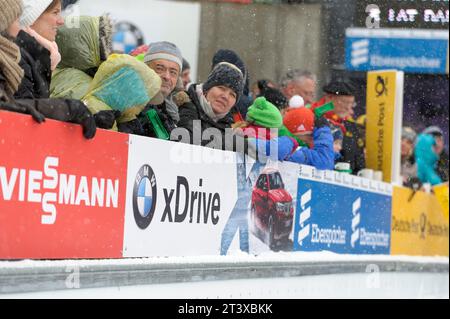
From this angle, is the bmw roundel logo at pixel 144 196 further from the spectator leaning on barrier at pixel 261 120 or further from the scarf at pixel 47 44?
the spectator leaning on barrier at pixel 261 120

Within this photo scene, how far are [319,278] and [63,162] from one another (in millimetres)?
3515

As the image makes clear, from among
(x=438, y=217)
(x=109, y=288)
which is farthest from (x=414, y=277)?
(x=109, y=288)

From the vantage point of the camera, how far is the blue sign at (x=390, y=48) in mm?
15314

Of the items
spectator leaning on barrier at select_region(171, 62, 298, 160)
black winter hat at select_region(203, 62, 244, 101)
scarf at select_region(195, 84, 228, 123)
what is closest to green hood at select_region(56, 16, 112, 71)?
spectator leaning on barrier at select_region(171, 62, 298, 160)

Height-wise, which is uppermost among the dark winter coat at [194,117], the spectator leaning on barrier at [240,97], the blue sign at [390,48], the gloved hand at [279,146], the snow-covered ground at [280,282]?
the blue sign at [390,48]

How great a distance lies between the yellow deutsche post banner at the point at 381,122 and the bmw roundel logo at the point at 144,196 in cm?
534

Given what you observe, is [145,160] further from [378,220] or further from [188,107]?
[378,220]

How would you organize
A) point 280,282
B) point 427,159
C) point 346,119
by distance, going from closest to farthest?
point 280,282 → point 346,119 → point 427,159

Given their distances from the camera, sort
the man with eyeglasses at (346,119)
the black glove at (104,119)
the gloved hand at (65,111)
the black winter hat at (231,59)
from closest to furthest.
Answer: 1. the gloved hand at (65,111)
2. the black glove at (104,119)
3. the black winter hat at (231,59)
4. the man with eyeglasses at (346,119)

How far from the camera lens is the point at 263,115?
25.4 feet


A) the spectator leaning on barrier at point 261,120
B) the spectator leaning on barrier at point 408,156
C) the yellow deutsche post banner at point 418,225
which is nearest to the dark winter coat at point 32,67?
the spectator leaning on barrier at point 261,120

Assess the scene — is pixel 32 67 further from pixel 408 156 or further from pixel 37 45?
pixel 408 156

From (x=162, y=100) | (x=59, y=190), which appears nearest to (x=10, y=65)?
(x=59, y=190)

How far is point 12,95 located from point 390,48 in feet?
37.1
